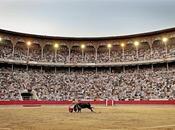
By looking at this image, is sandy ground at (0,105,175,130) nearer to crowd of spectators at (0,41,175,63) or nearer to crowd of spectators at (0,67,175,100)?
crowd of spectators at (0,67,175,100)

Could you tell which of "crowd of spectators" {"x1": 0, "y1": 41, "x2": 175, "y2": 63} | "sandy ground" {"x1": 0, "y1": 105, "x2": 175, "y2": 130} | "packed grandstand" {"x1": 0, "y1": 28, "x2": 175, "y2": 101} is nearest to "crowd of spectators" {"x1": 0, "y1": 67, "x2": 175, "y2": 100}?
"packed grandstand" {"x1": 0, "y1": 28, "x2": 175, "y2": 101}

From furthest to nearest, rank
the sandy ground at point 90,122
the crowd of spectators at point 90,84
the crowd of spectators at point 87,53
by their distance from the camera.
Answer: the crowd of spectators at point 87,53, the crowd of spectators at point 90,84, the sandy ground at point 90,122

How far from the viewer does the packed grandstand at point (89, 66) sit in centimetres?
5638

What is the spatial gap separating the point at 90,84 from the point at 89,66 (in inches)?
237

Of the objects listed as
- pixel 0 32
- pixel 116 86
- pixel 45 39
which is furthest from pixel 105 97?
pixel 0 32

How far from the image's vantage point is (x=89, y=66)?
6675cm

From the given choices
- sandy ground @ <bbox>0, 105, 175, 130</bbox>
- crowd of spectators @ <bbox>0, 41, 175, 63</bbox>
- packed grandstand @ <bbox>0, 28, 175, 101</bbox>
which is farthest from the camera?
crowd of spectators @ <bbox>0, 41, 175, 63</bbox>

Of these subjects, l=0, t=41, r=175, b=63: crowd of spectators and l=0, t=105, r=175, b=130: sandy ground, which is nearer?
l=0, t=105, r=175, b=130: sandy ground

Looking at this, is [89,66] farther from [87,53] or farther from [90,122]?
[90,122]

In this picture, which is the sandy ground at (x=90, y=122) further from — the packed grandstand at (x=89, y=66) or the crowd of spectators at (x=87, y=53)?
the crowd of spectators at (x=87, y=53)

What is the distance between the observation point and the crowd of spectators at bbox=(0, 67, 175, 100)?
177ft

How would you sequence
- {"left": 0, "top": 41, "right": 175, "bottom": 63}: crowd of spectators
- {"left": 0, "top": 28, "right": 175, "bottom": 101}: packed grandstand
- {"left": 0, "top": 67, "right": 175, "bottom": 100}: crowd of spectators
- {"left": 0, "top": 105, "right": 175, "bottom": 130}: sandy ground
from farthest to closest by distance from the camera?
{"left": 0, "top": 41, "right": 175, "bottom": 63}: crowd of spectators, {"left": 0, "top": 28, "right": 175, "bottom": 101}: packed grandstand, {"left": 0, "top": 67, "right": 175, "bottom": 100}: crowd of spectators, {"left": 0, "top": 105, "right": 175, "bottom": 130}: sandy ground

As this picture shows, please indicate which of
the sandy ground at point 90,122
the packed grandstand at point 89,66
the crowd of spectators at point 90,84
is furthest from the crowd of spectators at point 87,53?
the sandy ground at point 90,122

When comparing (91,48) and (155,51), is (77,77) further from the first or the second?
(155,51)
